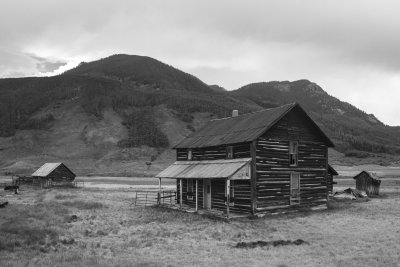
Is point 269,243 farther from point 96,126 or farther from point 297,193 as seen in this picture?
point 96,126

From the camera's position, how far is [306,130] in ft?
105

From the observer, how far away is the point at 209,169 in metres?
30.2

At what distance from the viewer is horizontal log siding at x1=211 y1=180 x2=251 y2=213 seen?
1115 inches

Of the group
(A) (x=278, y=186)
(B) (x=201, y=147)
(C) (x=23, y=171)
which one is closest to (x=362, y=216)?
(A) (x=278, y=186)

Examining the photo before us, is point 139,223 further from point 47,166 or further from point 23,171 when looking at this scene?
point 23,171

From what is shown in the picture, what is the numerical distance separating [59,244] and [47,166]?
45561 mm

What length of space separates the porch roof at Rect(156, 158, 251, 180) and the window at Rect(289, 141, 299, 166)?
411 centimetres

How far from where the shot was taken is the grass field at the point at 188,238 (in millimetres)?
14625

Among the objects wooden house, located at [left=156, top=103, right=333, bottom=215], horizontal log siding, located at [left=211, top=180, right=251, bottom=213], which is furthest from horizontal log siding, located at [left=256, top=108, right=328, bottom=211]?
horizontal log siding, located at [left=211, top=180, right=251, bottom=213]

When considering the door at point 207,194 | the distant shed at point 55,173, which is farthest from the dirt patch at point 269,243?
the distant shed at point 55,173

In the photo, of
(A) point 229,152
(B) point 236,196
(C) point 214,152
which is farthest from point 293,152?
(C) point 214,152

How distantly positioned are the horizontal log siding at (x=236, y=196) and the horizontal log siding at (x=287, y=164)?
2.34 feet

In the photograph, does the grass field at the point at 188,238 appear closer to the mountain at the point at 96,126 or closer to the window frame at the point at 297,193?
the window frame at the point at 297,193

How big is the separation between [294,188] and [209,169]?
6213 millimetres
